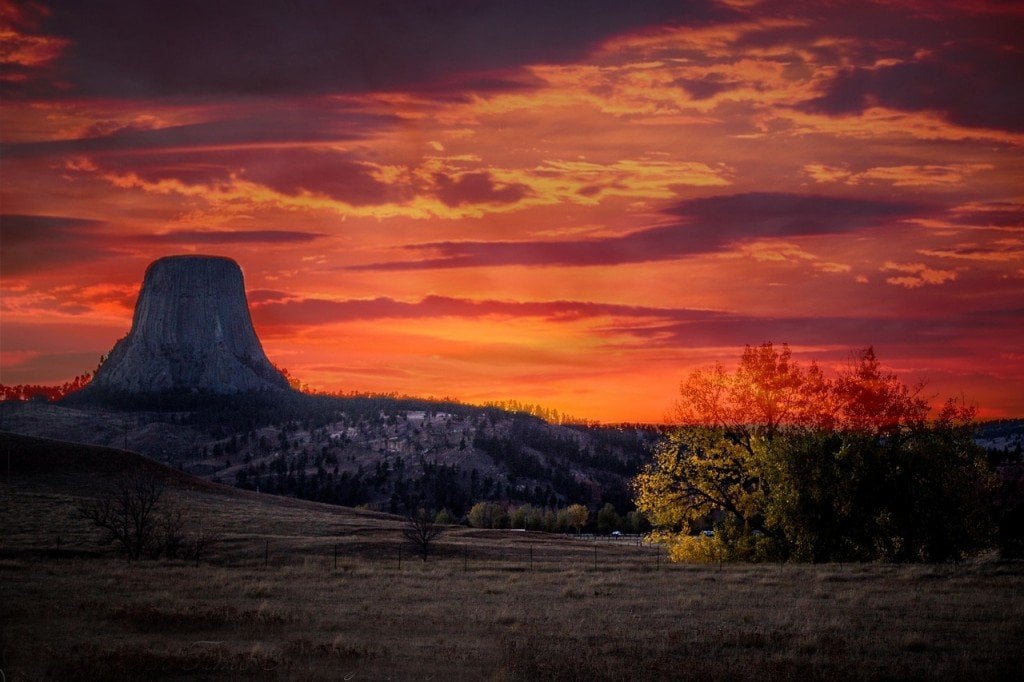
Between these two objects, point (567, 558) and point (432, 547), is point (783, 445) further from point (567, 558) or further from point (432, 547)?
point (432, 547)

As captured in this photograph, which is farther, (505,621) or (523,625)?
(505,621)

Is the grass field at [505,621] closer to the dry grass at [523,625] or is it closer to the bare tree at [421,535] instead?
the dry grass at [523,625]

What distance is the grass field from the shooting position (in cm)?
1914

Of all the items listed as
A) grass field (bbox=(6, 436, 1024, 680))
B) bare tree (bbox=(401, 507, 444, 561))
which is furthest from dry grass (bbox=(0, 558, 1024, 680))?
bare tree (bbox=(401, 507, 444, 561))

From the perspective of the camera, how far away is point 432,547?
7050cm

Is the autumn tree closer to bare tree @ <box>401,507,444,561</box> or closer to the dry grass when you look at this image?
the dry grass

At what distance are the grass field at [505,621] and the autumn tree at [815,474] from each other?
3.85 meters

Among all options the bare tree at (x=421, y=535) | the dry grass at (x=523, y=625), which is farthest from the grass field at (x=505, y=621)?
the bare tree at (x=421, y=535)

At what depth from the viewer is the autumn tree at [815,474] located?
4381cm

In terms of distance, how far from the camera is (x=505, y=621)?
87.6 feet

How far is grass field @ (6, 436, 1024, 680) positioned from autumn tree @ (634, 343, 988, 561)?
12.6 ft

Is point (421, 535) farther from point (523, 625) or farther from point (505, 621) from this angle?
point (523, 625)

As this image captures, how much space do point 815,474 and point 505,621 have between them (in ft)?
73.4

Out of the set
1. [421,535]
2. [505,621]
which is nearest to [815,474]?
[505,621]
